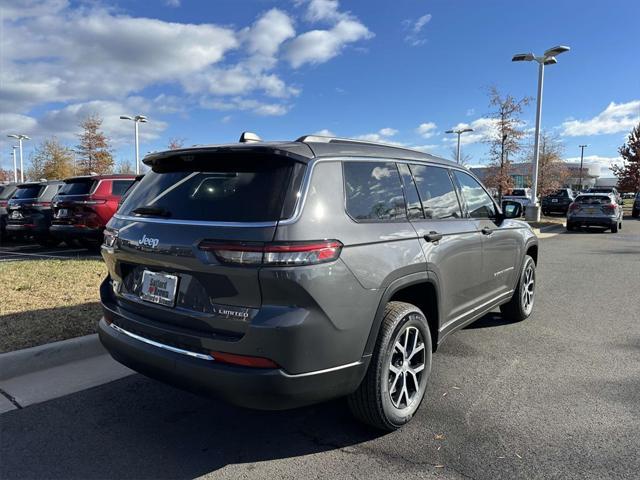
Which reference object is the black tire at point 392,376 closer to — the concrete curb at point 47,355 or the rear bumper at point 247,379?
the rear bumper at point 247,379

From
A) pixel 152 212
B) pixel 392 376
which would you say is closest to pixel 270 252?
pixel 152 212

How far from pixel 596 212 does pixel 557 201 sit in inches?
428

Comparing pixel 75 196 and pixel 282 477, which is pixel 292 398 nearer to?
pixel 282 477

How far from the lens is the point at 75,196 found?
10094mm

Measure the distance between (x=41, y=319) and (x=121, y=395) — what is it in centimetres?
191

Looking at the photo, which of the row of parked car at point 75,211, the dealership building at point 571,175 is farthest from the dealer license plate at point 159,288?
the dealership building at point 571,175

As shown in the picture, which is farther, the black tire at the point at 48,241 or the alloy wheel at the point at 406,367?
the black tire at the point at 48,241

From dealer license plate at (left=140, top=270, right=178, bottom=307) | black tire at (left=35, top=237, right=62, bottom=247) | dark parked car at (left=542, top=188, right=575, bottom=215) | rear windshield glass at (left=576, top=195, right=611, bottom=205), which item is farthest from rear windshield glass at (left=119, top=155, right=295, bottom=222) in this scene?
dark parked car at (left=542, top=188, right=575, bottom=215)

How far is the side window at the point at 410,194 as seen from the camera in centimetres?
347

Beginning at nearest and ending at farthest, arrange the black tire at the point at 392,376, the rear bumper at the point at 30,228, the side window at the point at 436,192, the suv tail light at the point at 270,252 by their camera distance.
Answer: the suv tail light at the point at 270,252 < the black tire at the point at 392,376 < the side window at the point at 436,192 < the rear bumper at the point at 30,228

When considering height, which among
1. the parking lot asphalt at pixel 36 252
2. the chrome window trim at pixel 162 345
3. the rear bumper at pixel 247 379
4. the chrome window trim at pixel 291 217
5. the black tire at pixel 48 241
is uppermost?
the chrome window trim at pixel 291 217

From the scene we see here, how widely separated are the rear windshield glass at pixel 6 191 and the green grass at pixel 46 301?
23.3 feet

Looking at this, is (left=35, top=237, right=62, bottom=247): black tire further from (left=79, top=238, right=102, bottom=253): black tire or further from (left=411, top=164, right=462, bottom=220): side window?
(left=411, top=164, right=462, bottom=220): side window

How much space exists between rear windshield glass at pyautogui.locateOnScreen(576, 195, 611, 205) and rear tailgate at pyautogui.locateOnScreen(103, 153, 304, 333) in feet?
64.9
